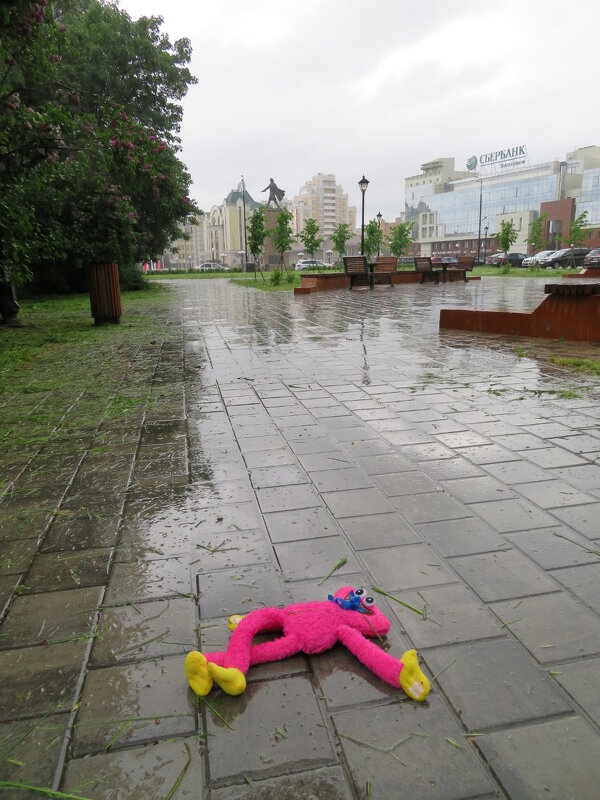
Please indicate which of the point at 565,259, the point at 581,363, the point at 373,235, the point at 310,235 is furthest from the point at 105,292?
the point at 565,259

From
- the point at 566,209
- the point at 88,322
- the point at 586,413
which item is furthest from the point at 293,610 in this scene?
the point at 566,209

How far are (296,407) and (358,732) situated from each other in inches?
149

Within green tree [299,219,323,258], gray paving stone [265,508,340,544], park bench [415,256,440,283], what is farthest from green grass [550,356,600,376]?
green tree [299,219,323,258]

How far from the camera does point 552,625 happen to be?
217cm

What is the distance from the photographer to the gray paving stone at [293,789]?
59.0 inches

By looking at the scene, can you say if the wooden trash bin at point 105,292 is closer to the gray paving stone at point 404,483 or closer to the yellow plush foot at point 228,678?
the gray paving stone at point 404,483

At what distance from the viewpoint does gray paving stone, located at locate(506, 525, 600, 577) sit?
2.61 m

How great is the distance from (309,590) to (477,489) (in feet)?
4.67

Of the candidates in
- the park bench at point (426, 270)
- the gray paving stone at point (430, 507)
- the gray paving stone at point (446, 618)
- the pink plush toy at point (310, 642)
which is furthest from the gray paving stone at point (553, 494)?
the park bench at point (426, 270)

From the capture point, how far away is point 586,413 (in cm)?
487

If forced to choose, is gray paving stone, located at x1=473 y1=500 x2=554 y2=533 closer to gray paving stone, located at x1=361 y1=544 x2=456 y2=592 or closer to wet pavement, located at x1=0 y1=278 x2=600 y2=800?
wet pavement, located at x1=0 y1=278 x2=600 y2=800

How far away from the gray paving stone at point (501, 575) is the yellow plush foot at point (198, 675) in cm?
115

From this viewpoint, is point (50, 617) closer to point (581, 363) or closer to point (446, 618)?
point (446, 618)

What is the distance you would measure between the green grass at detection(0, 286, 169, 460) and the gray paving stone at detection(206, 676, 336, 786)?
3045mm
